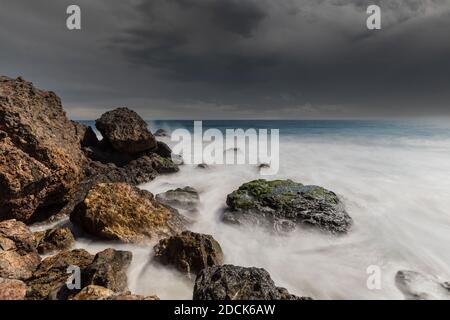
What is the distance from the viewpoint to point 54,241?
6.44 meters

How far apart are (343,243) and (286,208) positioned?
1941mm

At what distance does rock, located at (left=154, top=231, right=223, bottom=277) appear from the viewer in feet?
19.5

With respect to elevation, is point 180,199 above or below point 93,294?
above

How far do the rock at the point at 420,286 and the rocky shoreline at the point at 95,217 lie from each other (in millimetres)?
37

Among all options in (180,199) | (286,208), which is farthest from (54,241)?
(286,208)

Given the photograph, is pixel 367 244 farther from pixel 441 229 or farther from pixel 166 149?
pixel 166 149

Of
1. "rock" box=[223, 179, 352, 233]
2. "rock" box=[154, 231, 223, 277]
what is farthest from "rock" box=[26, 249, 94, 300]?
"rock" box=[223, 179, 352, 233]

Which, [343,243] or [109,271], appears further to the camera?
[343,243]

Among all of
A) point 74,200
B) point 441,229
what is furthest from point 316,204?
point 74,200

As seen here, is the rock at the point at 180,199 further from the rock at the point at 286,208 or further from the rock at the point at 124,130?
the rock at the point at 124,130

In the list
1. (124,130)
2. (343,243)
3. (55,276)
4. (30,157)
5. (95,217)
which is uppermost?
(124,130)

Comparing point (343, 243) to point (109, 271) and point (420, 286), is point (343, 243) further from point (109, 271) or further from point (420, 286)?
point (109, 271)

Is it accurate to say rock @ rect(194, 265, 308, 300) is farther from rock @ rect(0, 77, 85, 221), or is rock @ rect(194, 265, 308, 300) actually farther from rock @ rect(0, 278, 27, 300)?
rock @ rect(0, 77, 85, 221)

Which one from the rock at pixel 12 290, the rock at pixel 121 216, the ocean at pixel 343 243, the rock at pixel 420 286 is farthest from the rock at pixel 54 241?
the rock at pixel 420 286
